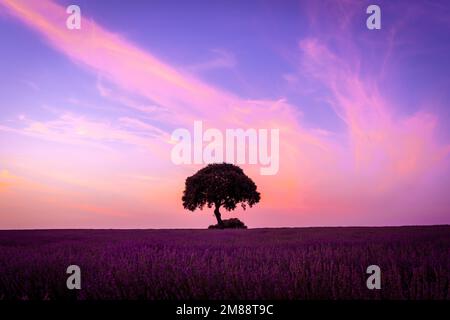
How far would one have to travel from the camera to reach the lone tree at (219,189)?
111ft

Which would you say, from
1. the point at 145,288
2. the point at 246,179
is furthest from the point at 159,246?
the point at 246,179

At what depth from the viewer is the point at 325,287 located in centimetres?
470

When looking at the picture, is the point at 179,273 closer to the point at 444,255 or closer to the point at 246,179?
the point at 444,255

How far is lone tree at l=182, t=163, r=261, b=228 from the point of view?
3397 centimetres

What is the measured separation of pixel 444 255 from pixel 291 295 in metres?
3.89

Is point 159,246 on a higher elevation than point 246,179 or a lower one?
lower

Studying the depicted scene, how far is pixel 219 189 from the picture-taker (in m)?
33.8

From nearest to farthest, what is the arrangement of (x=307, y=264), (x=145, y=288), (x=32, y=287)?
(x=145, y=288) → (x=32, y=287) → (x=307, y=264)

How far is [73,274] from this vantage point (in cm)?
563
